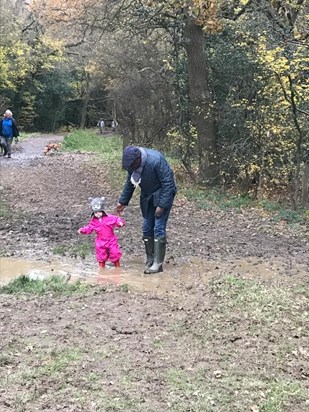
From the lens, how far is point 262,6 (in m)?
13.2

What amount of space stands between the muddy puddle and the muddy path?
0.08 feet

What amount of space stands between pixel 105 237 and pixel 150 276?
2.74 ft

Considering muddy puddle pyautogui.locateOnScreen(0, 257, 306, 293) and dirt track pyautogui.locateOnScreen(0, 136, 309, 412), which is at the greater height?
dirt track pyautogui.locateOnScreen(0, 136, 309, 412)

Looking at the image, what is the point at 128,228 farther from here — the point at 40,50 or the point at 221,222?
the point at 40,50

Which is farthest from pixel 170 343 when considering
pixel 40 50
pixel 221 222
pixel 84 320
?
pixel 40 50

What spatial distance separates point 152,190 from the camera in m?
7.43

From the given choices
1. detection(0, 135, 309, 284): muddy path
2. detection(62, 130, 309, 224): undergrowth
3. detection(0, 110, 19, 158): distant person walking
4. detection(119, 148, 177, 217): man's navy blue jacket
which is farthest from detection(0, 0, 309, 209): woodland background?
detection(0, 110, 19, 158): distant person walking

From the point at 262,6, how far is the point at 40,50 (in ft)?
105

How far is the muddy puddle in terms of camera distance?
7.08 metres

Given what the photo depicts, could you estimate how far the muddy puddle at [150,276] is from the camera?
23.2 ft

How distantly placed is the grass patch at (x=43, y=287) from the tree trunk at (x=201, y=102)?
8.06m

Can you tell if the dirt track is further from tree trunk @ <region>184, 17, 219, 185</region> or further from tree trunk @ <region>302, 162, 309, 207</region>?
tree trunk @ <region>184, 17, 219, 185</region>

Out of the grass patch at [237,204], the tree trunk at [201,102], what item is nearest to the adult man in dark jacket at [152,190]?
the grass patch at [237,204]

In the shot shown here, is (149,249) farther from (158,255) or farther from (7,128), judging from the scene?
(7,128)
